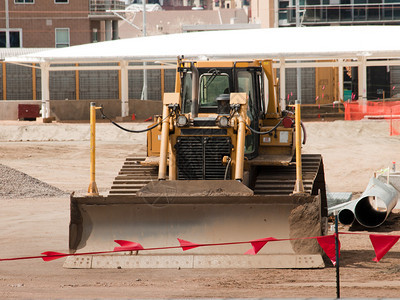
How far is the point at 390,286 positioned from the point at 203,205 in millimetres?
2594

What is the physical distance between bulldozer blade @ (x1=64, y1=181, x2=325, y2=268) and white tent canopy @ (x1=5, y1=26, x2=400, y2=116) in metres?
22.8

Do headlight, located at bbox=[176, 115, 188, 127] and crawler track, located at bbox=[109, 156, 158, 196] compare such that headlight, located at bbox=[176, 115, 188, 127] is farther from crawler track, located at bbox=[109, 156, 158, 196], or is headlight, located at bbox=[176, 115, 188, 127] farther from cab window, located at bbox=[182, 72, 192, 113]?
crawler track, located at bbox=[109, 156, 158, 196]

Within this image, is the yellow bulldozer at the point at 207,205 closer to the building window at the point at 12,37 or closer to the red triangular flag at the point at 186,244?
the red triangular flag at the point at 186,244

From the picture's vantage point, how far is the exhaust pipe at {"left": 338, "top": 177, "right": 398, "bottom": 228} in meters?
14.0

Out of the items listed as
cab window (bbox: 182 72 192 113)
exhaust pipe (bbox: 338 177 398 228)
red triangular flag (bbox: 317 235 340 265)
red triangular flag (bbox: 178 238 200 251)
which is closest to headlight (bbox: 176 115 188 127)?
cab window (bbox: 182 72 192 113)

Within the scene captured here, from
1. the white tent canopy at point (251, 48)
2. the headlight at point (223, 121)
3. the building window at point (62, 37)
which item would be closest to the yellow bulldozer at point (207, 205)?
the headlight at point (223, 121)

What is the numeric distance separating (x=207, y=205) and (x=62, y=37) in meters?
48.1

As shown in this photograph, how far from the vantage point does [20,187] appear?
18.1m

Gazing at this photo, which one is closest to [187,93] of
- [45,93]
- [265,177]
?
[265,177]

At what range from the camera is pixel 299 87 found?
42344mm

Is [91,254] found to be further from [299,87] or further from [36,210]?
[299,87]

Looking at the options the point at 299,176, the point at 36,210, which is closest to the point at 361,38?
the point at 36,210

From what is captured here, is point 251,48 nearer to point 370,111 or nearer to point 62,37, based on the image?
point 370,111

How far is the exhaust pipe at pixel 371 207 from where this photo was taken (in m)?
14.0
